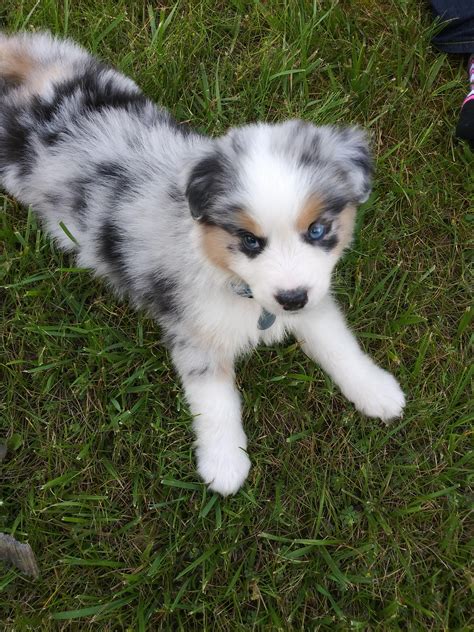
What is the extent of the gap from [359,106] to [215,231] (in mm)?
1843

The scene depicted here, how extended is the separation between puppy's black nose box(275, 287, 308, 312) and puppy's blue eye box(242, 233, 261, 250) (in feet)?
0.66

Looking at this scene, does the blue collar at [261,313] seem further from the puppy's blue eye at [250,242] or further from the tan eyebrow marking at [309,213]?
the tan eyebrow marking at [309,213]

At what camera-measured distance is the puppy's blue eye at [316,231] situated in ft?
7.48

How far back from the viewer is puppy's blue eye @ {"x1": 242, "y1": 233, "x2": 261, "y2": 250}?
2.29m

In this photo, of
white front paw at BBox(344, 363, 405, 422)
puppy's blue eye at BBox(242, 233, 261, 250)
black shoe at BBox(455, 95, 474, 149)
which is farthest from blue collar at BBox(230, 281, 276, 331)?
black shoe at BBox(455, 95, 474, 149)

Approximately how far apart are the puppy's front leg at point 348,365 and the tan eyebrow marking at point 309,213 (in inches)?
34.6

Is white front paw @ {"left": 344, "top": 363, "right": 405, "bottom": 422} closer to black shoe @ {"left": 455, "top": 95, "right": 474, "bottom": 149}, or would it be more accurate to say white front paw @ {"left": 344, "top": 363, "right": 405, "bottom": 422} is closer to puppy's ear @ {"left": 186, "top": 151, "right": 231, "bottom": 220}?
puppy's ear @ {"left": 186, "top": 151, "right": 231, "bottom": 220}

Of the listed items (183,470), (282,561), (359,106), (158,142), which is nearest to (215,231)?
(158,142)

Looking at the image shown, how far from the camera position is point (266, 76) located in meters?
3.70

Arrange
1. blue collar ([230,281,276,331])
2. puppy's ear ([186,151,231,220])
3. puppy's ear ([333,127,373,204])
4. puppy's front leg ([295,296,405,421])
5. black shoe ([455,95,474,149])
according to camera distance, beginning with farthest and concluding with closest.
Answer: black shoe ([455,95,474,149]) < puppy's front leg ([295,296,405,421]) < blue collar ([230,281,276,331]) < puppy's ear ([333,127,373,204]) < puppy's ear ([186,151,231,220])


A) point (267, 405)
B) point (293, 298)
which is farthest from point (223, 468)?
point (293, 298)

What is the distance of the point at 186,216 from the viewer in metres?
2.69

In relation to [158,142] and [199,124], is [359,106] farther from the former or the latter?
[158,142]

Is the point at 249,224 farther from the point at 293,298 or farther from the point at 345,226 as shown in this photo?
the point at 345,226
